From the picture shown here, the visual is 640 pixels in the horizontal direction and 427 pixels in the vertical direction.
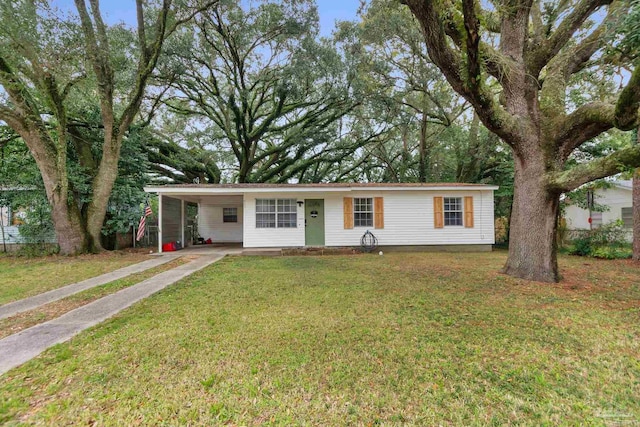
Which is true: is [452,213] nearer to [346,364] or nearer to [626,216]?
[346,364]

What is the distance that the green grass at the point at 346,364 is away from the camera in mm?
1973

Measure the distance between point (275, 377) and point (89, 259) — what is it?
955 cm

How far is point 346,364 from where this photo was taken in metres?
2.57

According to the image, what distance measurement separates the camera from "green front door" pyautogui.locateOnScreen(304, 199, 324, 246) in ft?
36.0

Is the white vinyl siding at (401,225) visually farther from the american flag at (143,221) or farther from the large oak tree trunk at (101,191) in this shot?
the large oak tree trunk at (101,191)

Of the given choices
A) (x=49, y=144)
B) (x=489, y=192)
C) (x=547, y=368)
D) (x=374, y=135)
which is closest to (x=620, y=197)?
(x=489, y=192)

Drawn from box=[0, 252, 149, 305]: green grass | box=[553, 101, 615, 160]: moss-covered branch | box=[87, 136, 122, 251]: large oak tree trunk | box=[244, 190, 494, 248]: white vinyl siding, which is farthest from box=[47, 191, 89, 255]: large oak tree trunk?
box=[553, 101, 615, 160]: moss-covered branch

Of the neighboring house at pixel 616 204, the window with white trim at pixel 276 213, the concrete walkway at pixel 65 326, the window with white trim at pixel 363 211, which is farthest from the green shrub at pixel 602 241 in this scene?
the concrete walkway at pixel 65 326

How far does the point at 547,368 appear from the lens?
252 centimetres

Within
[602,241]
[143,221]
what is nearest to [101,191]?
[143,221]

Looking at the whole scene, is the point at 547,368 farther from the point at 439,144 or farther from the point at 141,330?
the point at 439,144

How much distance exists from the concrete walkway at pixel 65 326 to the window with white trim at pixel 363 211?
7.07 m

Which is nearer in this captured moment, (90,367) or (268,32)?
(90,367)

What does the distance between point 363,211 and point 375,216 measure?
510 mm
